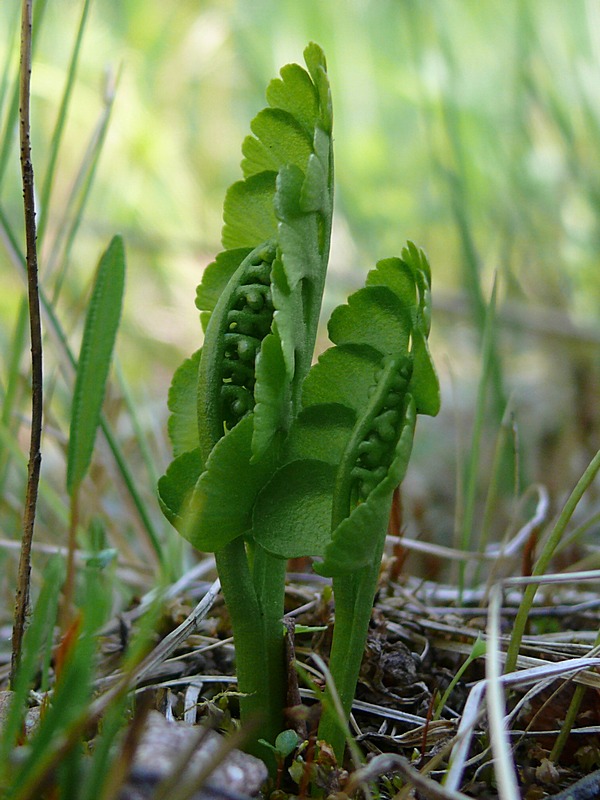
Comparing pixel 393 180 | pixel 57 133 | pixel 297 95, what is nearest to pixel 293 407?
pixel 297 95

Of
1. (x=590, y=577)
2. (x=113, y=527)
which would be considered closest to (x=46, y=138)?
(x=113, y=527)

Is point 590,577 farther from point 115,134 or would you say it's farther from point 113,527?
point 115,134

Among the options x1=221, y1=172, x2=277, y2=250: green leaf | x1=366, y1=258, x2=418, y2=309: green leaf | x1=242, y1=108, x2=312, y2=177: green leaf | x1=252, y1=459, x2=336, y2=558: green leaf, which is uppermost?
x1=242, y1=108, x2=312, y2=177: green leaf

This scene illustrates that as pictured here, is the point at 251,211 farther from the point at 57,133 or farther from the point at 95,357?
the point at 57,133

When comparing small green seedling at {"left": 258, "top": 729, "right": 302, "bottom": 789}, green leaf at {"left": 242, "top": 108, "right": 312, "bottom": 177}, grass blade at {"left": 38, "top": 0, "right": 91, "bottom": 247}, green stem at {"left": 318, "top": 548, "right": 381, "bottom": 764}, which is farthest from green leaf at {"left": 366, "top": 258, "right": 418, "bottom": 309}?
grass blade at {"left": 38, "top": 0, "right": 91, "bottom": 247}

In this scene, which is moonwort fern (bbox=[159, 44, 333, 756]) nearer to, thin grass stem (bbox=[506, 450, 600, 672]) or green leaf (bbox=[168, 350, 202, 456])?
green leaf (bbox=[168, 350, 202, 456])

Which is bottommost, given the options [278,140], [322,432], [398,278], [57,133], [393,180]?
[322,432]

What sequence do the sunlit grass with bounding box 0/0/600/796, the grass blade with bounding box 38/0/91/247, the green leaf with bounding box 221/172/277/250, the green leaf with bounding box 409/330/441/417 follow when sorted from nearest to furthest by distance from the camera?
the green leaf with bounding box 409/330/441/417
the green leaf with bounding box 221/172/277/250
the grass blade with bounding box 38/0/91/247
the sunlit grass with bounding box 0/0/600/796

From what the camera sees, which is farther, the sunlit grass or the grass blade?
the sunlit grass
